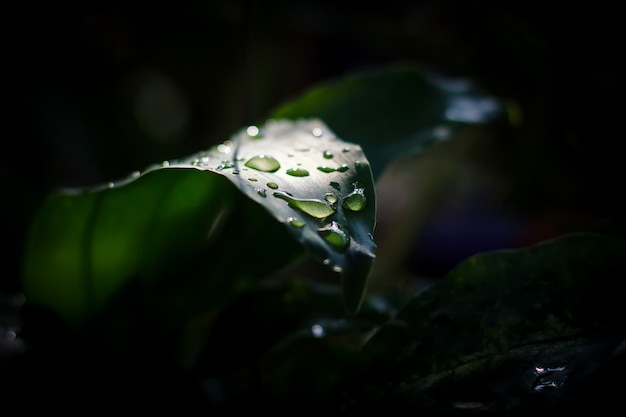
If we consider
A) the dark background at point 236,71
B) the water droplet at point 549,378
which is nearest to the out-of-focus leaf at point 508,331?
the water droplet at point 549,378

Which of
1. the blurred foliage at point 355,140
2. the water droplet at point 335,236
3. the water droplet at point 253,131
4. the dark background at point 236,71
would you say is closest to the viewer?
the water droplet at point 335,236

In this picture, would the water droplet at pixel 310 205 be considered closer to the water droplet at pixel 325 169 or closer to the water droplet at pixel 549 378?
the water droplet at pixel 325 169

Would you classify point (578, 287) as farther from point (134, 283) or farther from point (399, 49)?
point (399, 49)

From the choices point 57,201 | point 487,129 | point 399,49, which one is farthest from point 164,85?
point 57,201

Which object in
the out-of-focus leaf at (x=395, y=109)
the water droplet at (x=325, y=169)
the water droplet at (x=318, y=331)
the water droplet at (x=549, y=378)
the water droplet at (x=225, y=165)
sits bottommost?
the water droplet at (x=318, y=331)

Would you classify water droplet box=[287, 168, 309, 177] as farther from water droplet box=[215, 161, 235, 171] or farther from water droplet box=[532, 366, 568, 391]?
water droplet box=[532, 366, 568, 391]

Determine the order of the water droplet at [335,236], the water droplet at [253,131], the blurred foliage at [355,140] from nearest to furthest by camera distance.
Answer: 1. the water droplet at [335,236]
2. the blurred foliage at [355,140]
3. the water droplet at [253,131]
